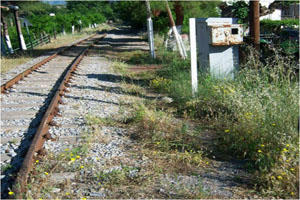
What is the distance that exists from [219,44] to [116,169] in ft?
13.4

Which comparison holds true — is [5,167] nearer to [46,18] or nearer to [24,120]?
[24,120]

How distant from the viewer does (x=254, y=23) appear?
21.4 feet

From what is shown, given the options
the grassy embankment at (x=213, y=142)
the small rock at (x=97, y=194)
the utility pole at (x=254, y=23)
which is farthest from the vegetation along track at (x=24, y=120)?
the utility pole at (x=254, y=23)

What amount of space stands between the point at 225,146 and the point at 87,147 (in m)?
1.81

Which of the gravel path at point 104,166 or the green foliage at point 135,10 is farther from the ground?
the green foliage at point 135,10

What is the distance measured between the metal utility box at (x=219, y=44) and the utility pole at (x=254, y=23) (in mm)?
235

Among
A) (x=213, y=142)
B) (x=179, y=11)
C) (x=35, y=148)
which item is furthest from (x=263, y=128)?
(x=179, y=11)

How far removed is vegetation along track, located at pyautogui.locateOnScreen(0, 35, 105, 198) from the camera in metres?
3.50

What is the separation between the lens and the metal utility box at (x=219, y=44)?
6.52 m

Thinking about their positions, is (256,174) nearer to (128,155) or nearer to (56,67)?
(128,155)

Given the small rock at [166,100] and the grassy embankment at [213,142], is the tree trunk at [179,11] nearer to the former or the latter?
the small rock at [166,100]

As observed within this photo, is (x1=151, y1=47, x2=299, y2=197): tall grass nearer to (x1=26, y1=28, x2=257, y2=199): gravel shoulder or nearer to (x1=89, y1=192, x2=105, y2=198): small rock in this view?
(x1=26, y1=28, x2=257, y2=199): gravel shoulder

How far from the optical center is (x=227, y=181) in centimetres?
328

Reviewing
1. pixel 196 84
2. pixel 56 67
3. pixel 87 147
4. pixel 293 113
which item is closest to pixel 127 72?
pixel 56 67
